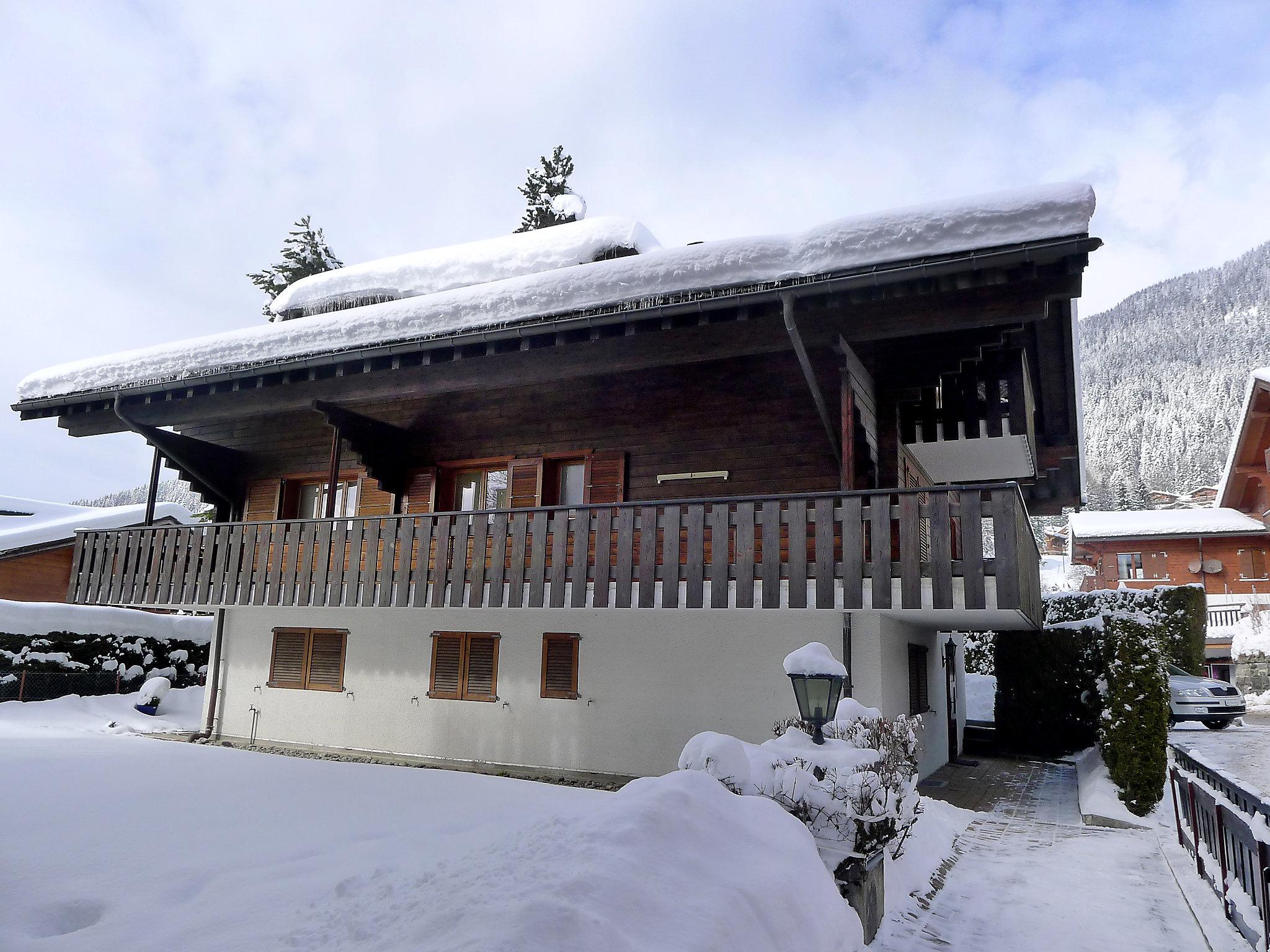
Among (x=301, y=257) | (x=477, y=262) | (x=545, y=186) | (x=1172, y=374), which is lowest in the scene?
(x=477, y=262)

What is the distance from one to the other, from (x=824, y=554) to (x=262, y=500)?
10.4 meters

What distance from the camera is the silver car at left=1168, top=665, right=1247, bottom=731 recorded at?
1691cm

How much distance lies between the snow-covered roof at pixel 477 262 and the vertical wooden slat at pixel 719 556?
19.7 ft

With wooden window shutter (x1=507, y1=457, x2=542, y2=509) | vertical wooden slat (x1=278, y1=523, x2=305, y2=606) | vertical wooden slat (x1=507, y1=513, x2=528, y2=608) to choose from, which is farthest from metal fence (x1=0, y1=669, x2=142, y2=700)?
vertical wooden slat (x1=507, y1=513, x2=528, y2=608)

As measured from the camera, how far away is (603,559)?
355 inches

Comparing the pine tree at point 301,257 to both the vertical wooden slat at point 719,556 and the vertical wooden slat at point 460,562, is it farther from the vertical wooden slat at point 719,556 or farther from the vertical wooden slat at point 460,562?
the vertical wooden slat at point 719,556

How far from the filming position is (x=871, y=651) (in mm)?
8867

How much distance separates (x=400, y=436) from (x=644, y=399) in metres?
4.10

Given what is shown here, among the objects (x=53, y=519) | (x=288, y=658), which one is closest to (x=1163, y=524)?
(x=288, y=658)

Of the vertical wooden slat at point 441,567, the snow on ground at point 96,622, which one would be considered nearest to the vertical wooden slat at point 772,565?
the vertical wooden slat at point 441,567

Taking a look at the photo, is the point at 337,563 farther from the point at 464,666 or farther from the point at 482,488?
the point at 482,488

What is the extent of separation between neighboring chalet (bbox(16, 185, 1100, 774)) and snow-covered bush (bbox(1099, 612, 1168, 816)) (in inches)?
55.7

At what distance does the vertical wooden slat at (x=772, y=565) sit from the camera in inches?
322

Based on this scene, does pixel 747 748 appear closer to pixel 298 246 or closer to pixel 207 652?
pixel 207 652
